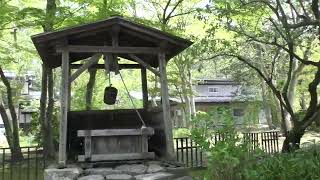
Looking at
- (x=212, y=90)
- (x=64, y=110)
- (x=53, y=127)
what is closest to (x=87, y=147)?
(x=64, y=110)

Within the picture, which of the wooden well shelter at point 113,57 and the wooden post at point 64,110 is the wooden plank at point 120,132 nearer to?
the wooden well shelter at point 113,57

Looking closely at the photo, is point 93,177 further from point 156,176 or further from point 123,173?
point 156,176

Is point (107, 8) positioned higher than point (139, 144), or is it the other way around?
point (107, 8)

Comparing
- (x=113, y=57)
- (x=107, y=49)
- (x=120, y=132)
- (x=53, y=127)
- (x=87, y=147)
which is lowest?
(x=87, y=147)

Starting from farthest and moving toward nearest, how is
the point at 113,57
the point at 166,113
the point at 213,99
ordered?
the point at 213,99 < the point at 113,57 < the point at 166,113

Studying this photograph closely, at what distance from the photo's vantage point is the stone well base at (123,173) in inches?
298

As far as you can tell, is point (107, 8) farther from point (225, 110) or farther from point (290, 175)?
point (290, 175)

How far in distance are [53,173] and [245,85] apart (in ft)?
86.3

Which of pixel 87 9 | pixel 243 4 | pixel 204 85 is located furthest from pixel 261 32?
pixel 204 85

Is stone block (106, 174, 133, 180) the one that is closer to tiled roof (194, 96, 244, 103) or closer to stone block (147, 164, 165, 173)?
stone block (147, 164, 165, 173)

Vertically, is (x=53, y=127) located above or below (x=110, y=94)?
below

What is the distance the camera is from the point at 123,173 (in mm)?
7918

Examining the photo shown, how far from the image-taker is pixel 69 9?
13.9 metres

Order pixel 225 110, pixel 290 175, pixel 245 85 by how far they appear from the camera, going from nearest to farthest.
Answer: pixel 290 175, pixel 225 110, pixel 245 85
